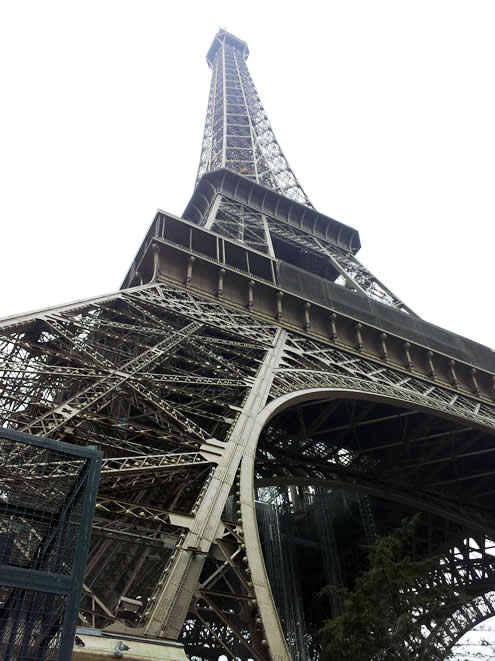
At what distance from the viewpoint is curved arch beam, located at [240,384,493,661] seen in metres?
6.66

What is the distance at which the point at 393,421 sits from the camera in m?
21.8

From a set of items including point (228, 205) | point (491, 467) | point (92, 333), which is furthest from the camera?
point (228, 205)

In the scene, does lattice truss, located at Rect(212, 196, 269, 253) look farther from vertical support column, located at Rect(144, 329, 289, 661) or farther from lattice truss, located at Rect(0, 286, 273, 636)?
vertical support column, located at Rect(144, 329, 289, 661)

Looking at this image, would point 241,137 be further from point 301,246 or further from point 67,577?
point 67,577

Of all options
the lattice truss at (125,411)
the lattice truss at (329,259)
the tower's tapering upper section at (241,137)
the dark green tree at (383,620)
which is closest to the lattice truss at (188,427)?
the lattice truss at (125,411)

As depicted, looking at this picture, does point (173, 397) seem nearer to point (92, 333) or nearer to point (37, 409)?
point (92, 333)

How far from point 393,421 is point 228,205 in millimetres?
17363

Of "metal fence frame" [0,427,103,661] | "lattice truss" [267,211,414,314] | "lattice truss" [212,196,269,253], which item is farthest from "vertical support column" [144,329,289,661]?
"lattice truss" [267,211,414,314]

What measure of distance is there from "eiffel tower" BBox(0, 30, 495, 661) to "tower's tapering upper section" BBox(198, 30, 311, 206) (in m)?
11.4

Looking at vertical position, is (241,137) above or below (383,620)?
above

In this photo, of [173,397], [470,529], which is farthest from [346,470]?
[173,397]

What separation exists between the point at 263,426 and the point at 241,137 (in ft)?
133

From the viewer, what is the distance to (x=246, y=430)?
10.4 m

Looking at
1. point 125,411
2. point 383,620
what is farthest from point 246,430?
point 383,620
